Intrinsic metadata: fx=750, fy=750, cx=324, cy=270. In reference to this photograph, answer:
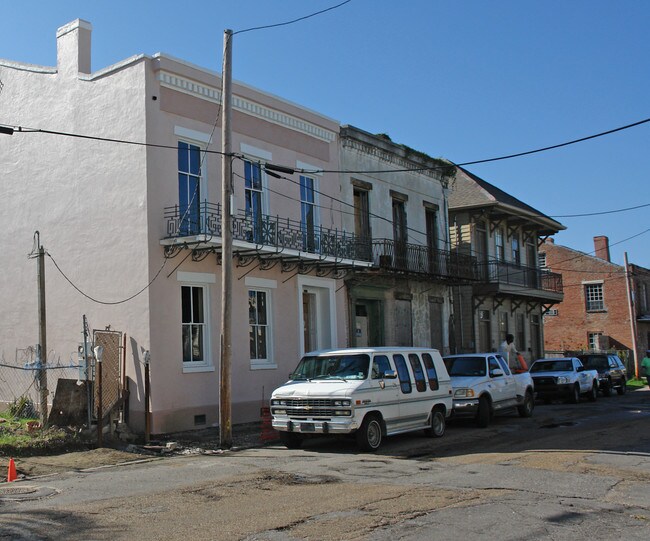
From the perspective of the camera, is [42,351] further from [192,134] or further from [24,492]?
[24,492]

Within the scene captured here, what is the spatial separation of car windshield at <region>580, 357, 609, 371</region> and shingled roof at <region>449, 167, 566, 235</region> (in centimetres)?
660

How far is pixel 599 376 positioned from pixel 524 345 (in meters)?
5.74

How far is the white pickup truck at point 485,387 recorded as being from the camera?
16.6 metres

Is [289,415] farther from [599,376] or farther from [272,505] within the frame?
[599,376]

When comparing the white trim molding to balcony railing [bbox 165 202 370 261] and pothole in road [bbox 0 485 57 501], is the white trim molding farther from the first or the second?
pothole in road [bbox 0 485 57 501]

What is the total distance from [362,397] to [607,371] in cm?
1880

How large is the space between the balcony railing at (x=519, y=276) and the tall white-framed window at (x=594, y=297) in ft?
46.1

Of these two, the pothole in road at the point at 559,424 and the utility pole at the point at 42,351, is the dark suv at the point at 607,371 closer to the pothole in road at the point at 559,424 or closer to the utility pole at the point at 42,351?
the pothole in road at the point at 559,424

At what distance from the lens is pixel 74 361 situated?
1720 cm

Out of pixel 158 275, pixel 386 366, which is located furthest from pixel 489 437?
pixel 158 275

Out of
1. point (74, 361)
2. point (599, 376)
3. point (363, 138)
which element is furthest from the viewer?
point (599, 376)

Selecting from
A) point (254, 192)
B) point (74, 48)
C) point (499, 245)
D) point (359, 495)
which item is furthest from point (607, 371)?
point (359, 495)

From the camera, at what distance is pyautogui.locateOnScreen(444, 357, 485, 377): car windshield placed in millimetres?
17516

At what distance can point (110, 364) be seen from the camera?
15898mm
